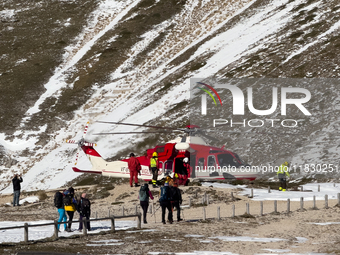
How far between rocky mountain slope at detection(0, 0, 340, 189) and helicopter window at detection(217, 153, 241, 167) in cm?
1624

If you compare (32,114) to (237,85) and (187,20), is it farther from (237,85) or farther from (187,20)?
(187,20)

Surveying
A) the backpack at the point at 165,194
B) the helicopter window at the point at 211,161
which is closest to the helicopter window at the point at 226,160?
the helicopter window at the point at 211,161

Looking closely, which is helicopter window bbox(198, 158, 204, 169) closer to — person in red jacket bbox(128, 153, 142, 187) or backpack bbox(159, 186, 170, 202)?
person in red jacket bbox(128, 153, 142, 187)

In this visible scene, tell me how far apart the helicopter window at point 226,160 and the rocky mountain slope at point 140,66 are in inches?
639

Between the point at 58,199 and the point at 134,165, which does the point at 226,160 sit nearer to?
the point at 134,165

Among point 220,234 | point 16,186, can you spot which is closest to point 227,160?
point 220,234

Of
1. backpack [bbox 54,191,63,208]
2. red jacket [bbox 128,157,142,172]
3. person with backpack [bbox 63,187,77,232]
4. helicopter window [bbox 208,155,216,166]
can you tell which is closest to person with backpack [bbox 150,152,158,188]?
red jacket [bbox 128,157,142,172]

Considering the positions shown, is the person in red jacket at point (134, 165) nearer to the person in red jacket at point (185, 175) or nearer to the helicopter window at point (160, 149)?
the helicopter window at point (160, 149)

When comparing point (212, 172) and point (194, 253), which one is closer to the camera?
point (194, 253)

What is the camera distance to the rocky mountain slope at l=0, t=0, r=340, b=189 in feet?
179

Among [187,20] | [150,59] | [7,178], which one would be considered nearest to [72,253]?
[7,178]

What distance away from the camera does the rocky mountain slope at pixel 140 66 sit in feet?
179

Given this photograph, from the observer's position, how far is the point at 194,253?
1552 cm

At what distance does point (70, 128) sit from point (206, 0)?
42.5 m
